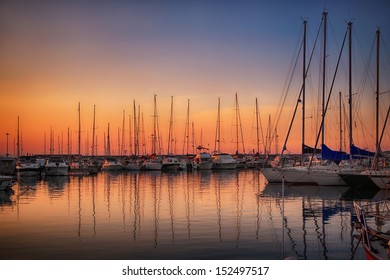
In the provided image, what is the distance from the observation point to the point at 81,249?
12203 mm

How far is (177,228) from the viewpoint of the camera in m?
15.2

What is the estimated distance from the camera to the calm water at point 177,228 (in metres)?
11.8

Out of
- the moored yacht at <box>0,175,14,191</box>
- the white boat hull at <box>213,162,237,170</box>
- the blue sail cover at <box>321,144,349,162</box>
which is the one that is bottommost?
the white boat hull at <box>213,162,237,170</box>

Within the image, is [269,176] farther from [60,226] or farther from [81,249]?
[81,249]

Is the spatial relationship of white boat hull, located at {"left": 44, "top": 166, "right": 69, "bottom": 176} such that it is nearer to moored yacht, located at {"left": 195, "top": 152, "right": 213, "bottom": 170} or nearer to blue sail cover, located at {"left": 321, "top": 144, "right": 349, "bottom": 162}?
moored yacht, located at {"left": 195, "top": 152, "right": 213, "bottom": 170}

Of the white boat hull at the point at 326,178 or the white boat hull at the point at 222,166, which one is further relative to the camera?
the white boat hull at the point at 222,166

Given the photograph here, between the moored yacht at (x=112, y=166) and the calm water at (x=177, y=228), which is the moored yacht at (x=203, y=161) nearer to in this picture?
the moored yacht at (x=112, y=166)

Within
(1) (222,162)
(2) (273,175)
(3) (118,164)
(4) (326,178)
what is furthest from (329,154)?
(3) (118,164)

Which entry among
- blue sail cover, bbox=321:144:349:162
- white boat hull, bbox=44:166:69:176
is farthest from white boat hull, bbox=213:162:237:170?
blue sail cover, bbox=321:144:349:162

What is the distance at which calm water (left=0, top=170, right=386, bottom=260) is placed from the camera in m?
11.8

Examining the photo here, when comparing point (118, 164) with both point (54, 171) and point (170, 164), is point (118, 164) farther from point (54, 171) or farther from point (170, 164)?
point (54, 171)

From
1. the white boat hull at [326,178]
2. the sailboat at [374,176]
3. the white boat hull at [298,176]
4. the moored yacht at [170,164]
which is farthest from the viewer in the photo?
the moored yacht at [170,164]

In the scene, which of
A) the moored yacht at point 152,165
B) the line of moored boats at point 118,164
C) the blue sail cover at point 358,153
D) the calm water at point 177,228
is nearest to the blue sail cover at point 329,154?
the blue sail cover at point 358,153

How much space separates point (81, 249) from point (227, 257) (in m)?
3.62
